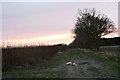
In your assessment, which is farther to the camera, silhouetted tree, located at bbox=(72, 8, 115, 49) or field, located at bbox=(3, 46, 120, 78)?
silhouetted tree, located at bbox=(72, 8, 115, 49)

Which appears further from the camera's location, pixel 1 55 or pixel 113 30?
pixel 113 30

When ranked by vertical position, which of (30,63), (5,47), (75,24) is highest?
(75,24)

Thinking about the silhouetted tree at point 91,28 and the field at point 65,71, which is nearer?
the field at point 65,71

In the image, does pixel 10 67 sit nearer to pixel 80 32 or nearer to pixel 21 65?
pixel 21 65

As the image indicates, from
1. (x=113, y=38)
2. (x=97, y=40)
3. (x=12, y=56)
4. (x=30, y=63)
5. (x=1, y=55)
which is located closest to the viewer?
(x=1, y=55)

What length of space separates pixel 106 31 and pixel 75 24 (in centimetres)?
551

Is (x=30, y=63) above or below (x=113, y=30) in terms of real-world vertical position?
below

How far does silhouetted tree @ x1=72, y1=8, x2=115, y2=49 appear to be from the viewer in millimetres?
46562

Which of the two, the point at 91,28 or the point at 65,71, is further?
the point at 91,28

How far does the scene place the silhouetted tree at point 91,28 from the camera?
4656cm

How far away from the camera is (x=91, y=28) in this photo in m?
46.4

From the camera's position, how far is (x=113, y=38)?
55.6 metres

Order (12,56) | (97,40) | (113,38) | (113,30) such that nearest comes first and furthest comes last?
Result: (12,56), (97,40), (113,30), (113,38)

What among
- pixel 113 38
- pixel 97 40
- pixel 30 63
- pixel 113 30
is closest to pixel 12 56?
pixel 30 63
